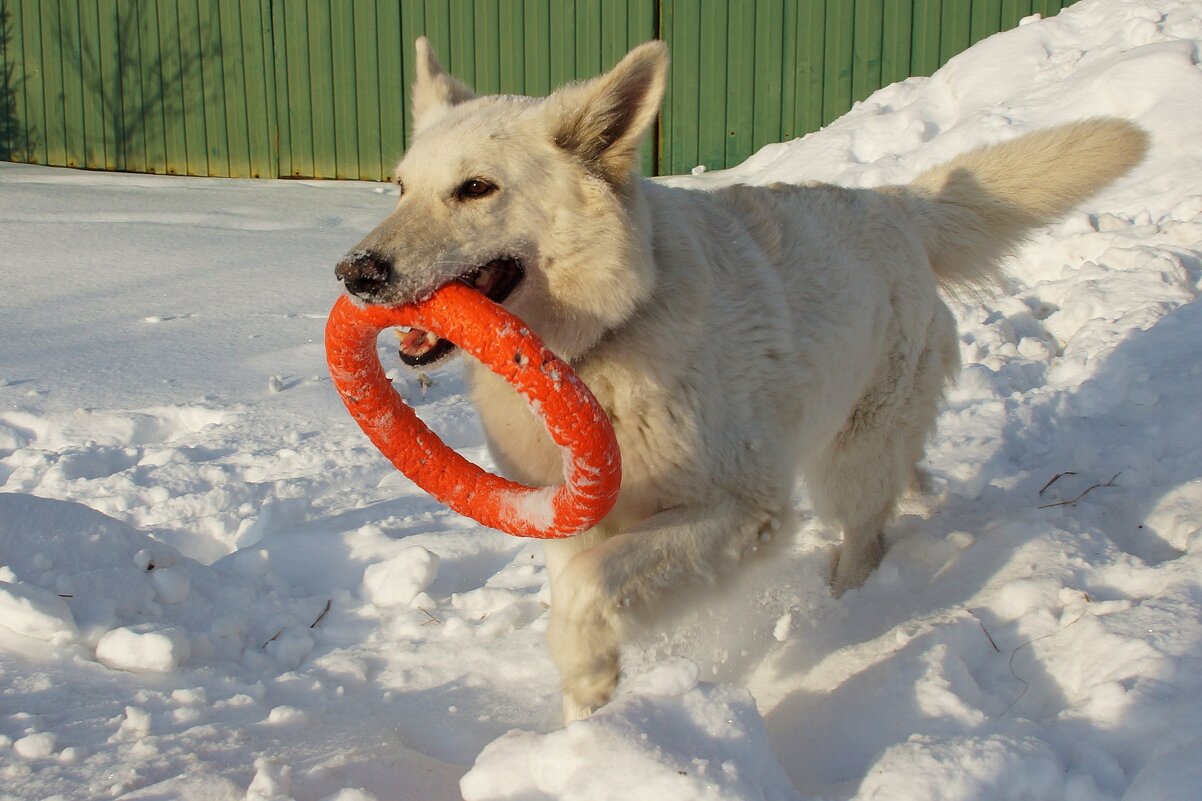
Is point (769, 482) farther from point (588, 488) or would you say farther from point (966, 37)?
point (966, 37)

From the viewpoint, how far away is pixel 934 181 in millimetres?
4434

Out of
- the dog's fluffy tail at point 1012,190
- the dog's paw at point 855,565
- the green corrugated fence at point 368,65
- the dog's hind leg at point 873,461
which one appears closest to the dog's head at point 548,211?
the dog's hind leg at point 873,461

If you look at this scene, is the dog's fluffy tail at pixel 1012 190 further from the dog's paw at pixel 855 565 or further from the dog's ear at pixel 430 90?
the dog's ear at pixel 430 90

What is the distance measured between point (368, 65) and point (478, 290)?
1012cm

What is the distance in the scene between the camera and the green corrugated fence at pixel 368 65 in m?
11.3

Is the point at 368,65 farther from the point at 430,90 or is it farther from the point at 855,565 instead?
the point at 855,565

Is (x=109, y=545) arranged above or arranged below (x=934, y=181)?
below

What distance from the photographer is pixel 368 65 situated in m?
12.1

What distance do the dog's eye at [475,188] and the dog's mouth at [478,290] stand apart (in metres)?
0.19

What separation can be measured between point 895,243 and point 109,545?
2903mm

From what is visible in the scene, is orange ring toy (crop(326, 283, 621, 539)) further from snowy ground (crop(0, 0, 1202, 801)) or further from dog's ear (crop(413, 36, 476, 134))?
dog's ear (crop(413, 36, 476, 134))

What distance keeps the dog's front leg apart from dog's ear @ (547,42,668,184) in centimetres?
99

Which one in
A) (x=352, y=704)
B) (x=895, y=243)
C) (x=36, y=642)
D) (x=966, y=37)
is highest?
(x=966, y=37)

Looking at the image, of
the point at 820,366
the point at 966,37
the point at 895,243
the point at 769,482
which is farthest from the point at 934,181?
the point at 966,37
